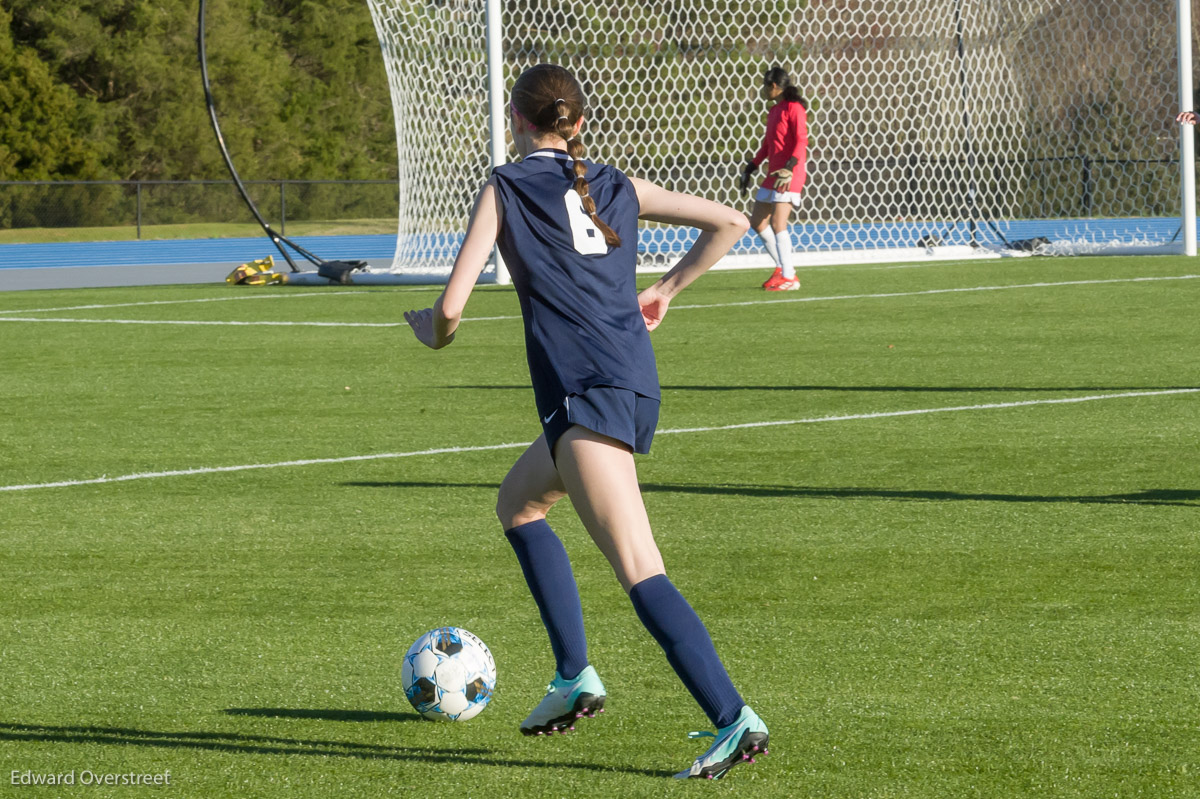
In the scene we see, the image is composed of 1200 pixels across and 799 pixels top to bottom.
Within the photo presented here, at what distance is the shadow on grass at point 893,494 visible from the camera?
6484 mm

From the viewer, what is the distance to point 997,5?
23.9 m

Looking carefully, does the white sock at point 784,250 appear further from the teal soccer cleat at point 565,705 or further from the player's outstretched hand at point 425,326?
the player's outstretched hand at point 425,326

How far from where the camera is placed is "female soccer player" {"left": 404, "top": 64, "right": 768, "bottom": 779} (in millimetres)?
3531

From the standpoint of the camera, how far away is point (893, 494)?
6.75m

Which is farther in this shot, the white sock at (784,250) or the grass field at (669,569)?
the white sock at (784,250)

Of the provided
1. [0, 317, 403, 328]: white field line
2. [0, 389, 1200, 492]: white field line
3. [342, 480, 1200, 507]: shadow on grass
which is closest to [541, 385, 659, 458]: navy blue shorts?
[342, 480, 1200, 507]: shadow on grass

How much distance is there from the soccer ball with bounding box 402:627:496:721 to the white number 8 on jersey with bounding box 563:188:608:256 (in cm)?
109

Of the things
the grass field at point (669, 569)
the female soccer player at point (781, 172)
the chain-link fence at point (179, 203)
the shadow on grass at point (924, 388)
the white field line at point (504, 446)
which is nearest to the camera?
the grass field at point (669, 569)

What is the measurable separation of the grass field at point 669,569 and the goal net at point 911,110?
1173 centimetres

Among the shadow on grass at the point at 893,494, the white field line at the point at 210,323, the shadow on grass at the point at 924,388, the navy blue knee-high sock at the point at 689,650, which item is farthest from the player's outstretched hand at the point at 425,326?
the white field line at the point at 210,323

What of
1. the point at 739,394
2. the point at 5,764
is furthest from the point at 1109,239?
the point at 5,764

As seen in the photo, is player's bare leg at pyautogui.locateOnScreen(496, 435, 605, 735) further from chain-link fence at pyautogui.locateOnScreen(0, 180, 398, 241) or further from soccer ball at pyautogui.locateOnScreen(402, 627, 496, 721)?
chain-link fence at pyautogui.locateOnScreen(0, 180, 398, 241)

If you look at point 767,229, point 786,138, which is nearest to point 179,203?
point 767,229

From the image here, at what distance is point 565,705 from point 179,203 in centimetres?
3835
